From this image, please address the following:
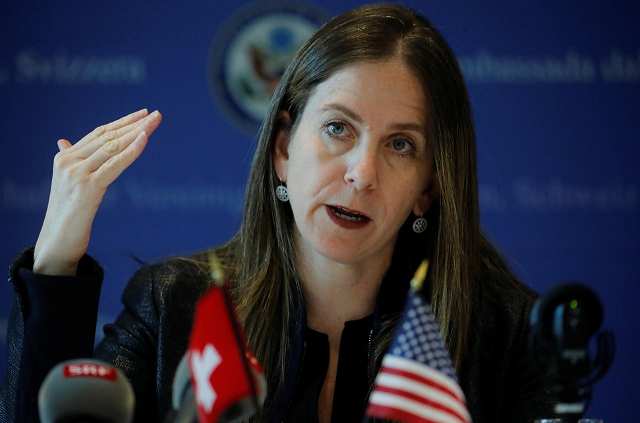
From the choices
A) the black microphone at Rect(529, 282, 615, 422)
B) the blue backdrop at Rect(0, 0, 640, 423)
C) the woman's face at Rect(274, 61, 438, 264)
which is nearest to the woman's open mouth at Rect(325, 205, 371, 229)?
the woman's face at Rect(274, 61, 438, 264)

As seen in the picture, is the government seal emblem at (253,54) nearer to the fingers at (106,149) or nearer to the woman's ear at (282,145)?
the woman's ear at (282,145)

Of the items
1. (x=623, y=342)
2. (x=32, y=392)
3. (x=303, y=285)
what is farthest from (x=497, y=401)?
(x=623, y=342)

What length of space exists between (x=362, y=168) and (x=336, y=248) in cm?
21

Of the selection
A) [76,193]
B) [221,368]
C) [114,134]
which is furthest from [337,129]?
[221,368]

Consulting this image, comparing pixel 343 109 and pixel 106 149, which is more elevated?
pixel 343 109

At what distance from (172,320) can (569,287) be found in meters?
1.27

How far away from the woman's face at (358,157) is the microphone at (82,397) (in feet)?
2.96

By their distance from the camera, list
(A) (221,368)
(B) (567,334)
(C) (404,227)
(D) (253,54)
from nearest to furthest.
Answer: (A) (221,368) → (B) (567,334) → (C) (404,227) → (D) (253,54)

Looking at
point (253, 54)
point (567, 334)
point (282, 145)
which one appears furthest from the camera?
point (253, 54)

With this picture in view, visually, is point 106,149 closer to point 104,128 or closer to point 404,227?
point 104,128

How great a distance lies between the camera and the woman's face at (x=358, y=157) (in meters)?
2.17

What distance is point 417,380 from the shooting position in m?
1.51

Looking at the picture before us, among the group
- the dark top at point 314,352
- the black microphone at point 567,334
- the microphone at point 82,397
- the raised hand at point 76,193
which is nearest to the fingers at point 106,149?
the raised hand at point 76,193

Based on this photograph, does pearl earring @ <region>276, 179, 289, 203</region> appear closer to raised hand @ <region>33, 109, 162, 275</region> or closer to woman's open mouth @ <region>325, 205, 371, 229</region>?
woman's open mouth @ <region>325, 205, 371, 229</region>
